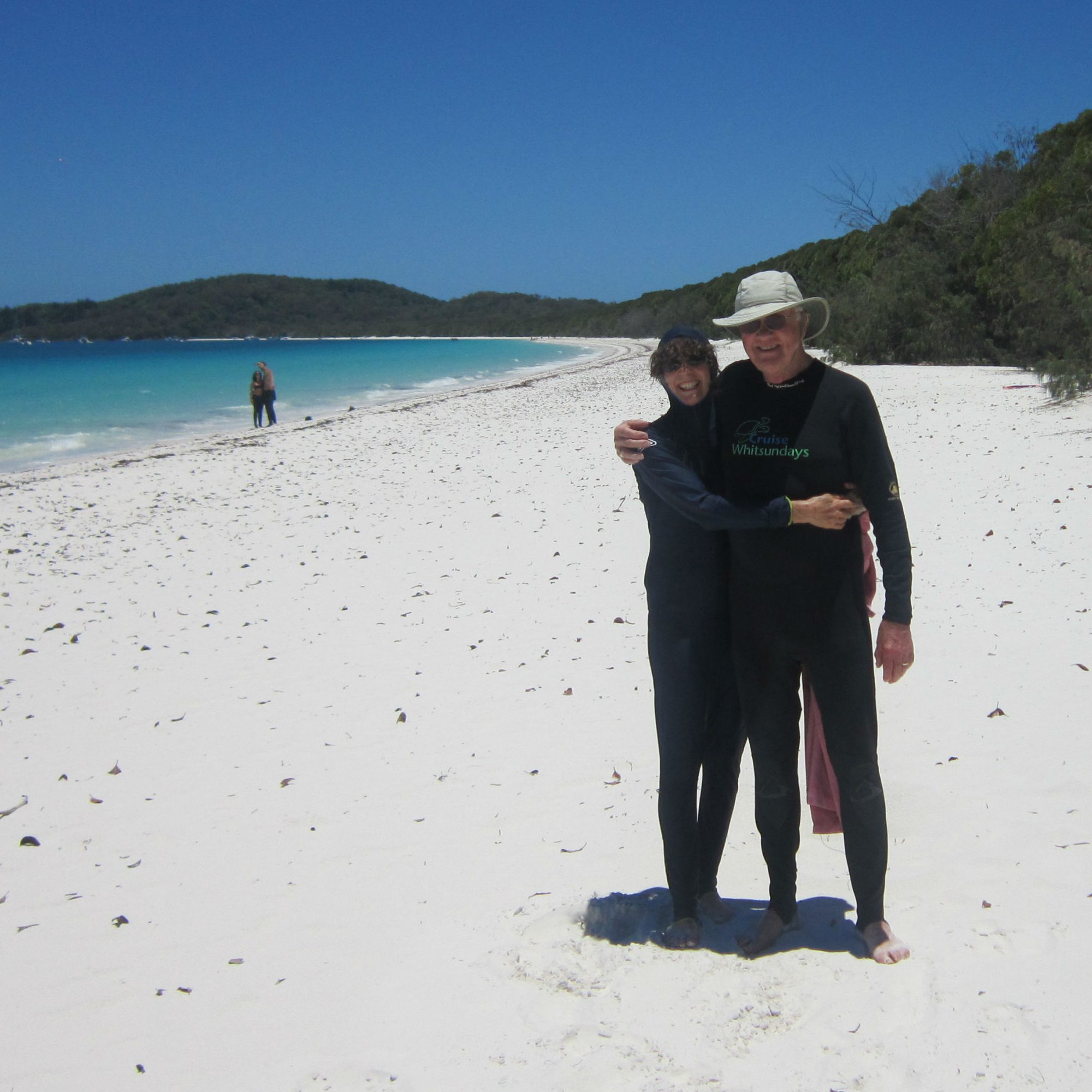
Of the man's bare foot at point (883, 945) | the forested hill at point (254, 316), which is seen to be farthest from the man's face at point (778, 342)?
the forested hill at point (254, 316)

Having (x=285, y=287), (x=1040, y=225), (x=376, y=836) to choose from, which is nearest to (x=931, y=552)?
(x=376, y=836)

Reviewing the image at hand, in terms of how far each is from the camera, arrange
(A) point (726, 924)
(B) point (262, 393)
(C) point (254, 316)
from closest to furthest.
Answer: (A) point (726, 924) < (B) point (262, 393) < (C) point (254, 316)

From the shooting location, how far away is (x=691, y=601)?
2.47m

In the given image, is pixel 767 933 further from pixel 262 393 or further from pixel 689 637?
pixel 262 393

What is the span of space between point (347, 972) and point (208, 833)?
3.86ft

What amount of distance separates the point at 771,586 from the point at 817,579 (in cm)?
11

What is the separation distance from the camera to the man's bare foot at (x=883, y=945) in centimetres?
243

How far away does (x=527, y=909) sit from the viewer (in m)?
2.87

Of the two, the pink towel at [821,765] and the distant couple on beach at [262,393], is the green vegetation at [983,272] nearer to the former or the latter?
the pink towel at [821,765]

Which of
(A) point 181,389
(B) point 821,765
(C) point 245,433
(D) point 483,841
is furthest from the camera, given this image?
(A) point 181,389

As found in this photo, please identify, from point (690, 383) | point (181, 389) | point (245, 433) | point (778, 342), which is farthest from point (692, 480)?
point (181, 389)

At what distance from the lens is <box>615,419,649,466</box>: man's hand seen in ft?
8.02

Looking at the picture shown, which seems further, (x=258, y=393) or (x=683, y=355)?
(x=258, y=393)

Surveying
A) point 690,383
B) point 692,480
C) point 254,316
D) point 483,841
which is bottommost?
point 483,841
